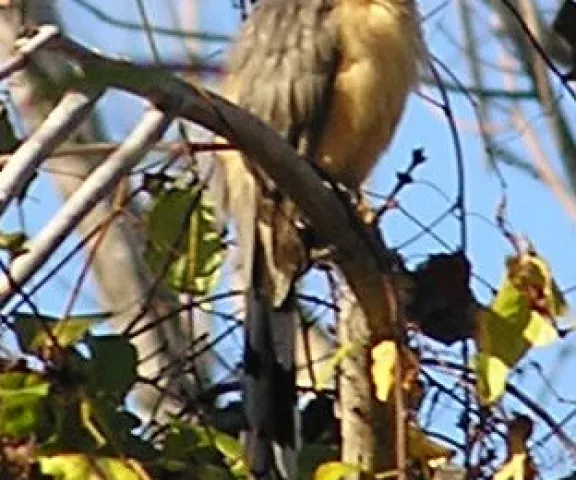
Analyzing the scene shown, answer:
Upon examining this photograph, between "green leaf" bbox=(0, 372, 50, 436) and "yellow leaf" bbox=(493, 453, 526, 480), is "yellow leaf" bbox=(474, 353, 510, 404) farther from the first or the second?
"green leaf" bbox=(0, 372, 50, 436)

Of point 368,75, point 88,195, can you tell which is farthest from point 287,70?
point 88,195

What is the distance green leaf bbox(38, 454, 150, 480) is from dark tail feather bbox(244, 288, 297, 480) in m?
0.36

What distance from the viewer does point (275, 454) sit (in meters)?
2.33

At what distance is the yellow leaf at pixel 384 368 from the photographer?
6.93 ft

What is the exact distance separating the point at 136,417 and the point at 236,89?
1.24 metres

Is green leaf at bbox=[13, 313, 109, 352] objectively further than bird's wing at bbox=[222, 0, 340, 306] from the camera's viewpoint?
No

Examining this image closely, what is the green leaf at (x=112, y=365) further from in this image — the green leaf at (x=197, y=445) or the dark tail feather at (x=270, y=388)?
the dark tail feather at (x=270, y=388)

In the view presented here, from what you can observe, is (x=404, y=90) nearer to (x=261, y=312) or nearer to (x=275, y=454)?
(x=261, y=312)

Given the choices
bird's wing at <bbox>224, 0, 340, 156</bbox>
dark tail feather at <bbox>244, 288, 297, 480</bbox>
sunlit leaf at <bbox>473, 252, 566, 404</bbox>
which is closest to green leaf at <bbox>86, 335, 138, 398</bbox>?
dark tail feather at <bbox>244, 288, 297, 480</bbox>

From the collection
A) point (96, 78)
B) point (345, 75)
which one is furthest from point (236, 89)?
point (96, 78)

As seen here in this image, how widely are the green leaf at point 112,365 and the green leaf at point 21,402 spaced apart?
0.42 ft

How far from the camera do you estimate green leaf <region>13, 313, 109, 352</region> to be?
2.08m

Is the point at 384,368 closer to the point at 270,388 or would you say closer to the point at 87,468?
the point at 87,468

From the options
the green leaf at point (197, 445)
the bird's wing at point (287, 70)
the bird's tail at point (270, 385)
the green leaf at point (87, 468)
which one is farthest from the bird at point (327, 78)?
the green leaf at point (87, 468)
